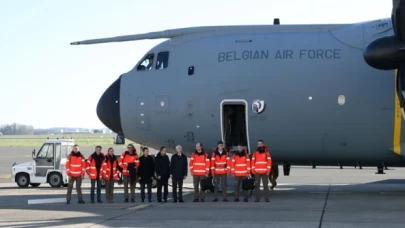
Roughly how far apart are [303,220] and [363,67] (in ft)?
23.1

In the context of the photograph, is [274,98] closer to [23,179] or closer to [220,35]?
[220,35]

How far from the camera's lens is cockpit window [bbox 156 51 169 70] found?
976 inches

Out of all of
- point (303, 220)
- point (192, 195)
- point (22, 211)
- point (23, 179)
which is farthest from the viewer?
point (23, 179)

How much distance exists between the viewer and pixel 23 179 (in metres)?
31.7

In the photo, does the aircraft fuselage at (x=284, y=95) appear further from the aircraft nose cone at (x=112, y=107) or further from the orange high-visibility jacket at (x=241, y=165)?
the orange high-visibility jacket at (x=241, y=165)

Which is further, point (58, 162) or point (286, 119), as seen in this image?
point (58, 162)

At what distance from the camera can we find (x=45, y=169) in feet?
105

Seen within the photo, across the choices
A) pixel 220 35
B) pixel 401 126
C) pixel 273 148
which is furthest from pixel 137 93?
pixel 401 126

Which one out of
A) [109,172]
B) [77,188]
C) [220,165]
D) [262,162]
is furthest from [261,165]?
[77,188]

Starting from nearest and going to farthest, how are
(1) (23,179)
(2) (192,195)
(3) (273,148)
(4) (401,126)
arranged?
(4) (401,126) → (3) (273,148) → (2) (192,195) → (1) (23,179)

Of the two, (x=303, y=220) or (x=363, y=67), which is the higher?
(x=363, y=67)

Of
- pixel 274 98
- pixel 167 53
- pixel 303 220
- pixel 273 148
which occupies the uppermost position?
pixel 167 53

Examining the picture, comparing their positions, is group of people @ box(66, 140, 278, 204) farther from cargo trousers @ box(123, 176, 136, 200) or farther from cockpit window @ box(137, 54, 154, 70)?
cockpit window @ box(137, 54, 154, 70)

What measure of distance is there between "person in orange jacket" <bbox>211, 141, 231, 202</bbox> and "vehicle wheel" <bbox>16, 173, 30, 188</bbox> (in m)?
12.3
